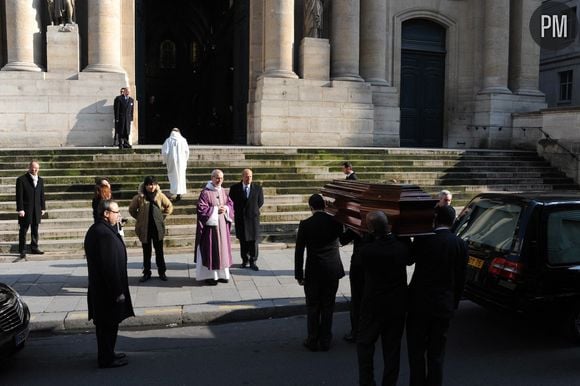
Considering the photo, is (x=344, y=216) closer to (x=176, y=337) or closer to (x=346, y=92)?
(x=176, y=337)

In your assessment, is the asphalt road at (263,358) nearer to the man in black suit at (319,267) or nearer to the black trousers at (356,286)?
the man in black suit at (319,267)

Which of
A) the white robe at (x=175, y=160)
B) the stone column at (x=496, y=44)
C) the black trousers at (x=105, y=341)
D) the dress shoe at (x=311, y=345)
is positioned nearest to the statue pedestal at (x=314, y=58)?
the stone column at (x=496, y=44)

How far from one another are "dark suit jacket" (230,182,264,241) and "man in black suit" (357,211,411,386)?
5.10m

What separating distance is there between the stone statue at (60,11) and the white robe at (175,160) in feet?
25.3

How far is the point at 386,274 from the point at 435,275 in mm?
462

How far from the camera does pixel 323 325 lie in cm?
611

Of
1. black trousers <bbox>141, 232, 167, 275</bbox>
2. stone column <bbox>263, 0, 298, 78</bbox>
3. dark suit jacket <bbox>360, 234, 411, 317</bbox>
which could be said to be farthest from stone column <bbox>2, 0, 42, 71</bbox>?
dark suit jacket <bbox>360, 234, 411, 317</bbox>

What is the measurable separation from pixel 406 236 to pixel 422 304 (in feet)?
2.00

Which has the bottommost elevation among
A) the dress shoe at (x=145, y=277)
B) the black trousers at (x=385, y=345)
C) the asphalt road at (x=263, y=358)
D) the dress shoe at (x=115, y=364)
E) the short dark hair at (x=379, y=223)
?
the asphalt road at (x=263, y=358)

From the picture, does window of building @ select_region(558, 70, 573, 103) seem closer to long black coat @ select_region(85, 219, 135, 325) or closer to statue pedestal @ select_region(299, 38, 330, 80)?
statue pedestal @ select_region(299, 38, 330, 80)

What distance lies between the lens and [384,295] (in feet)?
15.4

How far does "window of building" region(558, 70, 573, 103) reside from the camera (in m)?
33.4

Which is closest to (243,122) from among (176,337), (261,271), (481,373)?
(261,271)

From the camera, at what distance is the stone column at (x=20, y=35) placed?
16625mm
